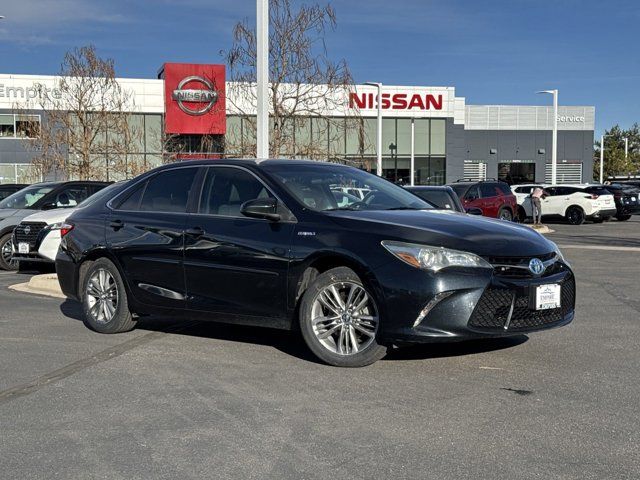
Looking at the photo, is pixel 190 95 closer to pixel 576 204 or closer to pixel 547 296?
pixel 576 204

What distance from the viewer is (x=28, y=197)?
14.9 metres

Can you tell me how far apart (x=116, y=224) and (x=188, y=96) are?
3982 centimetres

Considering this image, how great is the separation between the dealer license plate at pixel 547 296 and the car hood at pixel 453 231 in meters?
0.27

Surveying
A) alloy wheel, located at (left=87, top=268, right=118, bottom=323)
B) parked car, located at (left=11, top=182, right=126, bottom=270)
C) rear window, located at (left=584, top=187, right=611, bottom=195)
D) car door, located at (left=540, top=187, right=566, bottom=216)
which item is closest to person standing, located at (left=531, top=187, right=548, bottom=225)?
car door, located at (left=540, top=187, right=566, bottom=216)

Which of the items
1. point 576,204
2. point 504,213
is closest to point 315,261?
point 504,213

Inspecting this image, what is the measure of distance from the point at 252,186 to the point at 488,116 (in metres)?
53.8

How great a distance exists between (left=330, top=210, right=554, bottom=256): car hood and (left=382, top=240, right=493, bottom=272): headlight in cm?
4

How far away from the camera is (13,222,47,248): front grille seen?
1275 cm

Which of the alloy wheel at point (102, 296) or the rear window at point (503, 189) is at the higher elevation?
the rear window at point (503, 189)

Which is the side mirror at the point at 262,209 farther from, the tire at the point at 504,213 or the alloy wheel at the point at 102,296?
the tire at the point at 504,213

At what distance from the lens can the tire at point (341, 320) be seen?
5895 millimetres

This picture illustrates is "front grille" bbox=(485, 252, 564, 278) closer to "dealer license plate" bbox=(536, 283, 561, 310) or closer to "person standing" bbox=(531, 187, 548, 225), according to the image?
"dealer license plate" bbox=(536, 283, 561, 310)

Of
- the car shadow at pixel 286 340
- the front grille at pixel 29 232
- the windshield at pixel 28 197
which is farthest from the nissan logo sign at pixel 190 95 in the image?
the car shadow at pixel 286 340

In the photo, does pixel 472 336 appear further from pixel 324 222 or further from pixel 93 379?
pixel 93 379
